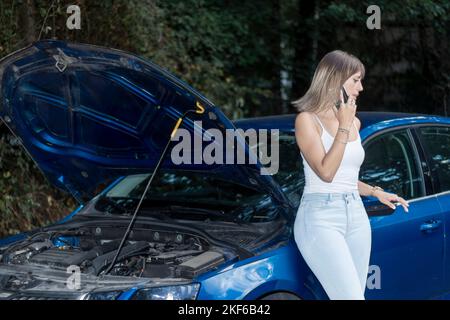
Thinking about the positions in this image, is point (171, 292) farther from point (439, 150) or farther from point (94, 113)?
point (439, 150)

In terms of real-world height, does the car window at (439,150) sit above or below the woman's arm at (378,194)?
above

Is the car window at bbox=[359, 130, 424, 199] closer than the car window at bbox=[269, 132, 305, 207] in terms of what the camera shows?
No

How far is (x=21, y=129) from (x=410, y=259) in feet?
7.93

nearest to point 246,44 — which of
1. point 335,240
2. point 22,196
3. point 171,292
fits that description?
point 22,196

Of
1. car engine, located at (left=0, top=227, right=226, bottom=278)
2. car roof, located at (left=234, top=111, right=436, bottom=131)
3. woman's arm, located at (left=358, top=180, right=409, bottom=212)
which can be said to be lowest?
car engine, located at (left=0, top=227, right=226, bottom=278)

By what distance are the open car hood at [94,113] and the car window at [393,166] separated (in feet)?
2.94

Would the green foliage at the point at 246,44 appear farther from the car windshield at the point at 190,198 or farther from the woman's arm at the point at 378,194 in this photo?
the woman's arm at the point at 378,194

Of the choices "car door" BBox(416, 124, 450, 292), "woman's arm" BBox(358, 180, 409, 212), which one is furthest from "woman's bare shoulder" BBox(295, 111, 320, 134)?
"car door" BBox(416, 124, 450, 292)

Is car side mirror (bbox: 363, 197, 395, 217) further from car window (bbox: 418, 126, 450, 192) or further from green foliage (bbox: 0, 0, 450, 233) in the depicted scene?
green foliage (bbox: 0, 0, 450, 233)

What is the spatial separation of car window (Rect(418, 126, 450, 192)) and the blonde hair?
4.59 ft

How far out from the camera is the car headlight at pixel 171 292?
11.7ft

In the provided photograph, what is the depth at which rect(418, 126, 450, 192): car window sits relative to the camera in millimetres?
5000

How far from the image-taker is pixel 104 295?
3.55 metres

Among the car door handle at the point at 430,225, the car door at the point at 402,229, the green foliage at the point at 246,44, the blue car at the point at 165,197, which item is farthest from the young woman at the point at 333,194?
the green foliage at the point at 246,44
